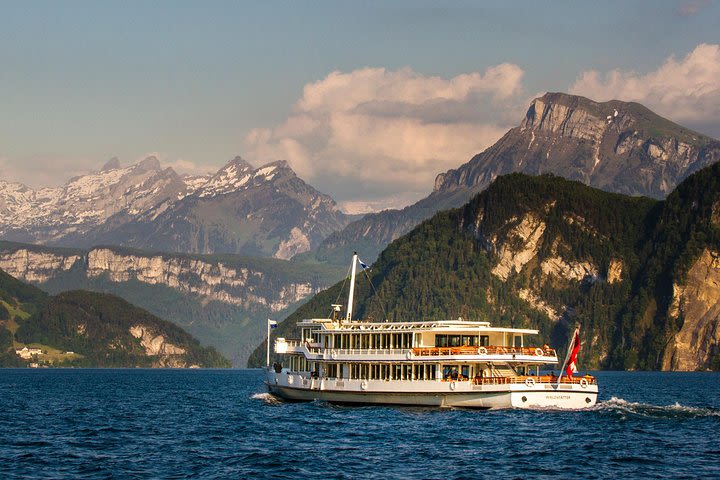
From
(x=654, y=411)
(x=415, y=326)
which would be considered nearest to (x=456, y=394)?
(x=415, y=326)

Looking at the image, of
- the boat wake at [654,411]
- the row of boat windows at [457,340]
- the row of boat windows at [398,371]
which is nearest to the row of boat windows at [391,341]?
the row of boat windows at [457,340]

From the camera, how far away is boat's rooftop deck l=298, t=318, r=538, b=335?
124 meters

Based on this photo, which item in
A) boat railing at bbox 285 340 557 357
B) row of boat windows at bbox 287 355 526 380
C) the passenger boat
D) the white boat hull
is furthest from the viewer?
row of boat windows at bbox 287 355 526 380

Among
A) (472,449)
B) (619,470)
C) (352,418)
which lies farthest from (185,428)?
(619,470)

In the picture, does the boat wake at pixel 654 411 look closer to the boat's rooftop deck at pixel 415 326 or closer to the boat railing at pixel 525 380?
the boat railing at pixel 525 380

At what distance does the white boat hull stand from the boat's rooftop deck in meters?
5.89

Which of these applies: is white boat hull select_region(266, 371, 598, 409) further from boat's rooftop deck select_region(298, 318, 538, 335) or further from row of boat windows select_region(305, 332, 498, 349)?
boat's rooftop deck select_region(298, 318, 538, 335)

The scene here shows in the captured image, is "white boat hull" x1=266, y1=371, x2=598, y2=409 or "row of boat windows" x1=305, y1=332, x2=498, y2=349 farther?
"row of boat windows" x1=305, y1=332, x2=498, y2=349

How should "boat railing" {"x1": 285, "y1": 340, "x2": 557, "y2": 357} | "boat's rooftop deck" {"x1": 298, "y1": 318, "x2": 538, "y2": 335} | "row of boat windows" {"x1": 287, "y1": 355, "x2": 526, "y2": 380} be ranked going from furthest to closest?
"boat's rooftop deck" {"x1": 298, "y1": 318, "x2": 538, "y2": 335} → "row of boat windows" {"x1": 287, "y1": 355, "x2": 526, "y2": 380} → "boat railing" {"x1": 285, "y1": 340, "x2": 557, "y2": 357}

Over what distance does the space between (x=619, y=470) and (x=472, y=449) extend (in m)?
13.1

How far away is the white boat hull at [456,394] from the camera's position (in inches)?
4631

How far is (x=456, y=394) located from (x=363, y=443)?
25.2m

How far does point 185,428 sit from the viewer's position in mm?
114562

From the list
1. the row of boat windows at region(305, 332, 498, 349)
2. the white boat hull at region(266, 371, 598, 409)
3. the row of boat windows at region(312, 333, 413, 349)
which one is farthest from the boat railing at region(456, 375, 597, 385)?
the row of boat windows at region(312, 333, 413, 349)
